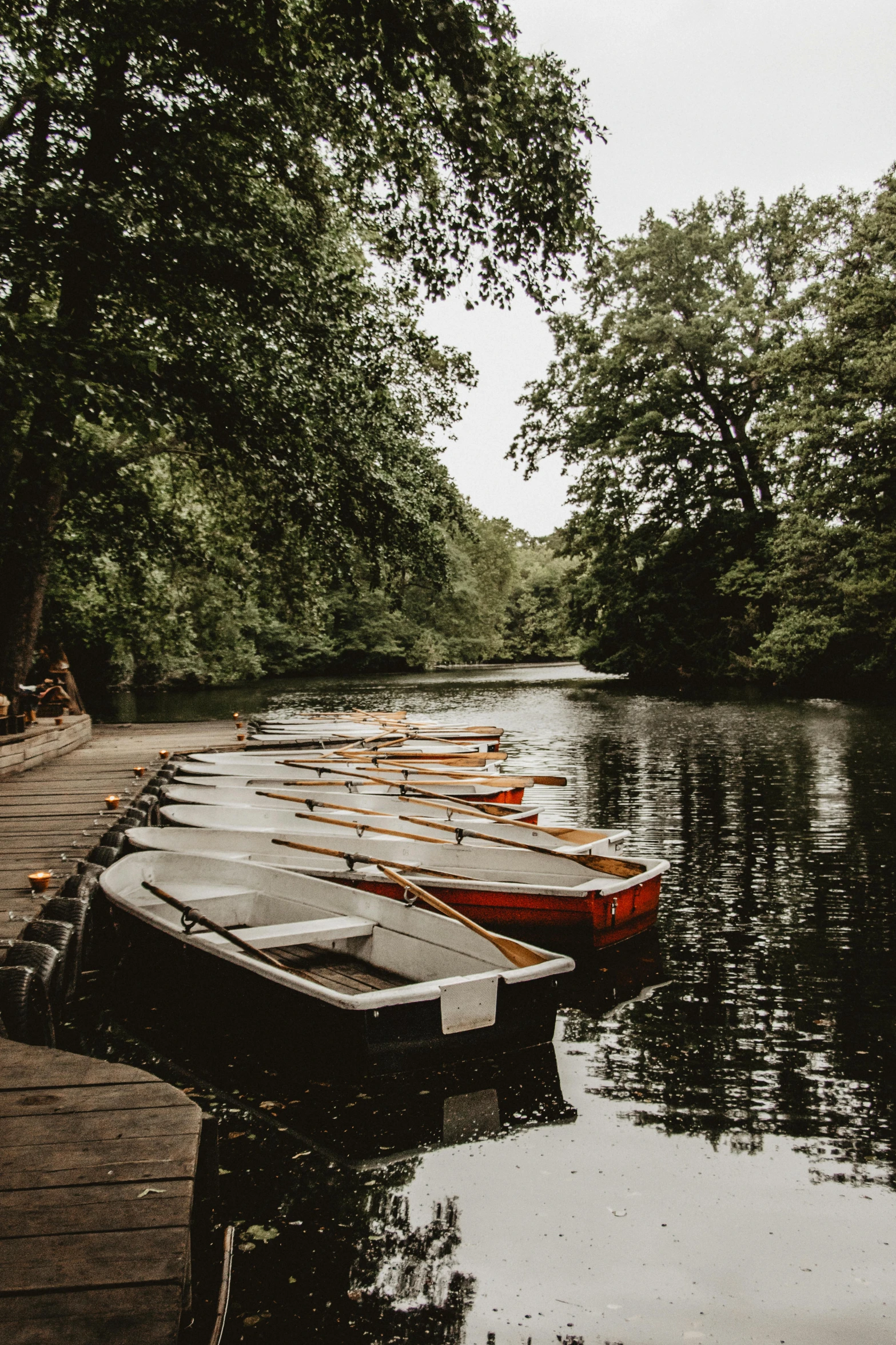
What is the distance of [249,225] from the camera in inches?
375

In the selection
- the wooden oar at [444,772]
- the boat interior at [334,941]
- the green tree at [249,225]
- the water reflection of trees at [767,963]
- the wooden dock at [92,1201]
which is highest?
the green tree at [249,225]

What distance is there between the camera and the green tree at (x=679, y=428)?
104ft

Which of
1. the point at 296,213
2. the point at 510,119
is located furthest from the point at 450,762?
the point at 510,119

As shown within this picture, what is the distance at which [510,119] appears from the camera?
611 centimetres

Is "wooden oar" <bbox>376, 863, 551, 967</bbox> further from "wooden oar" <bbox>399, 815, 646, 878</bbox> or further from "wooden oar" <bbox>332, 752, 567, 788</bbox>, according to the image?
"wooden oar" <bbox>332, 752, 567, 788</bbox>

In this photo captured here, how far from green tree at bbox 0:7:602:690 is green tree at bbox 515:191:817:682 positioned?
860 inches

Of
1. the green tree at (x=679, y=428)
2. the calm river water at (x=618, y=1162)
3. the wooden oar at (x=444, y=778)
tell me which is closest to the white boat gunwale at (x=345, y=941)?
the calm river water at (x=618, y=1162)

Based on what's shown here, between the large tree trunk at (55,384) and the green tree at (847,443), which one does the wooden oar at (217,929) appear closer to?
the large tree trunk at (55,384)

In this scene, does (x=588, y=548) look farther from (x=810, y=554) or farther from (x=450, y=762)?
(x=450, y=762)

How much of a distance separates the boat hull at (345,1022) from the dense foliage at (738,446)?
22068 mm

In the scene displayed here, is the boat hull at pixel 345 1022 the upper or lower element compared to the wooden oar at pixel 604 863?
lower

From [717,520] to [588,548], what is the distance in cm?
535

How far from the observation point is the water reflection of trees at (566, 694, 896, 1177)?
4.28 metres

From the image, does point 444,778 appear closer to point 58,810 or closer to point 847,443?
point 58,810
